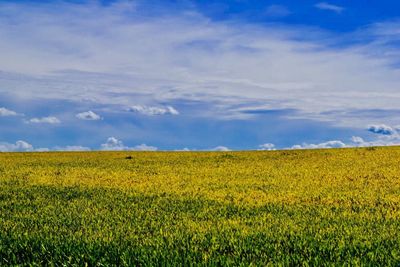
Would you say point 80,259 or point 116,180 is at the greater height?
point 116,180

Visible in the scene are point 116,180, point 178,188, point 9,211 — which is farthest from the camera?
point 116,180

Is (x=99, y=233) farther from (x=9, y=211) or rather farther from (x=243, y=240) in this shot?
(x=9, y=211)

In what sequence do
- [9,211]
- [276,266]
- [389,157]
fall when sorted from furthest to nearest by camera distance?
[389,157]
[9,211]
[276,266]

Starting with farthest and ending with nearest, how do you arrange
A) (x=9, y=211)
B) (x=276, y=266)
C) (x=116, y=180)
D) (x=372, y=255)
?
(x=116, y=180) → (x=9, y=211) → (x=372, y=255) → (x=276, y=266)

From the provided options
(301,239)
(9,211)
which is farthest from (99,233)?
(9,211)

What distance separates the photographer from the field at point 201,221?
8.73m

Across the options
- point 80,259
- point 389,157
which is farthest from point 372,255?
point 389,157

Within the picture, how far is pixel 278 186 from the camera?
774 inches

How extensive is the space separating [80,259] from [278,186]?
11902mm

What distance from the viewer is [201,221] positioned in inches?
467

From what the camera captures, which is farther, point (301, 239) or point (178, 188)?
point (178, 188)

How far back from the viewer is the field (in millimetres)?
8727

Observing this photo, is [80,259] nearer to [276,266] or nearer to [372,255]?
[276,266]

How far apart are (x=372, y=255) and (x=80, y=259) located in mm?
4701
